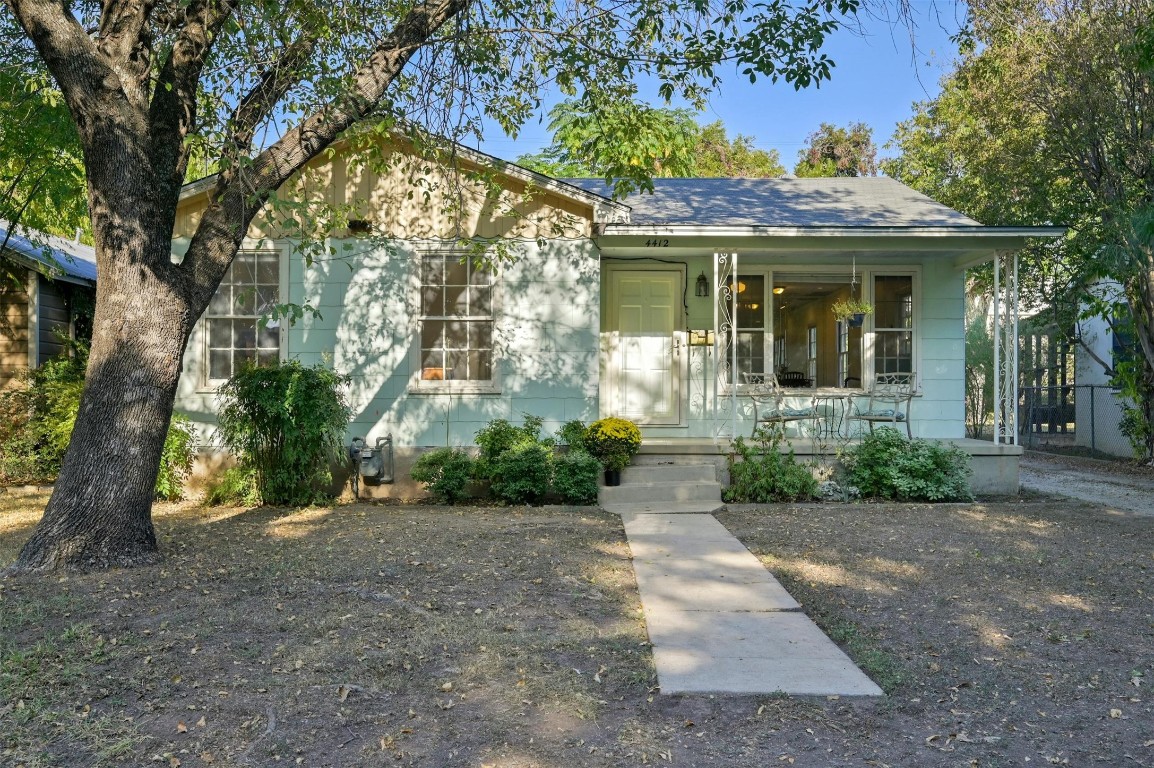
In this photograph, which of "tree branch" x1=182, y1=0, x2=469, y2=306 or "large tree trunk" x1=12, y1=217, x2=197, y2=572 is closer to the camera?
"large tree trunk" x1=12, y1=217, x2=197, y2=572

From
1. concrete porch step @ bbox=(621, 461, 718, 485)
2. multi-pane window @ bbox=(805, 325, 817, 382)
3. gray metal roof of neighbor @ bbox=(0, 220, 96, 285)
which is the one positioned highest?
gray metal roof of neighbor @ bbox=(0, 220, 96, 285)

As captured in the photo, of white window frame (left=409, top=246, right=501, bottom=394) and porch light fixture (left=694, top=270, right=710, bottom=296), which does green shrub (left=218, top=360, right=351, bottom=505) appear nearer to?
white window frame (left=409, top=246, right=501, bottom=394)

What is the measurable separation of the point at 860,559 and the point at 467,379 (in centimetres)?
512

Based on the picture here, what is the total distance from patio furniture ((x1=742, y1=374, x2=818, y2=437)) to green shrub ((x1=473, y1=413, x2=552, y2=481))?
2.54 metres

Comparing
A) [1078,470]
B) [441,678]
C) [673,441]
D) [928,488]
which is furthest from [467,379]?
[1078,470]

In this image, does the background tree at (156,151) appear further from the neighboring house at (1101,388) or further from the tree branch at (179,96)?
the neighboring house at (1101,388)

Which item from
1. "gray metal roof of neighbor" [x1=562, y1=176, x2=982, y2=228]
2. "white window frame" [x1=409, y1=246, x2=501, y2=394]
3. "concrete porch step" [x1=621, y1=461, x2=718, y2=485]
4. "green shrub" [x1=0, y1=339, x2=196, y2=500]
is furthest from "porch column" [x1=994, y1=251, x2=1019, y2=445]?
"green shrub" [x1=0, y1=339, x2=196, y2=500]

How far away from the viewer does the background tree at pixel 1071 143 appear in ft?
35.7

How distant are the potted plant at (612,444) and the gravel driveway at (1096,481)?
4.97 meters

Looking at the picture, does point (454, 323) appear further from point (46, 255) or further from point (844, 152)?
point (844, 152)

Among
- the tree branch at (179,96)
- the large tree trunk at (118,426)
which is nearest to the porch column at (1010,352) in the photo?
the tree branch at (179,96)

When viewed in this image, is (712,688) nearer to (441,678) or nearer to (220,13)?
(441,678)

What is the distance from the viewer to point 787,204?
1085 cm

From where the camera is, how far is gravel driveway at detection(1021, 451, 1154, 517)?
906cm
